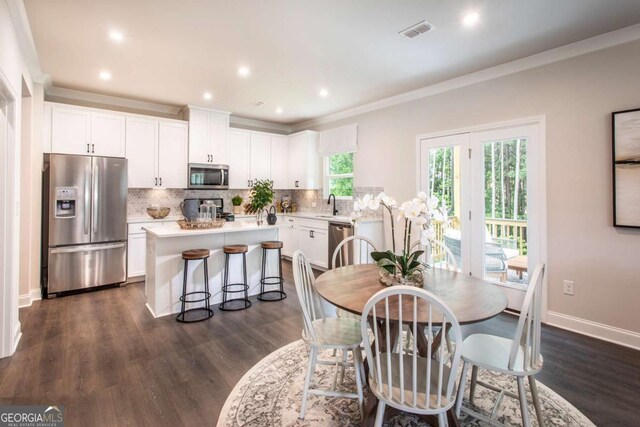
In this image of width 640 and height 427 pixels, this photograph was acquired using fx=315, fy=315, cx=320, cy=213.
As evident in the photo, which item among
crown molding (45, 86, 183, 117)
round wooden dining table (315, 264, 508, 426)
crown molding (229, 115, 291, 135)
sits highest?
crown molding (229, 115, 291, 135)

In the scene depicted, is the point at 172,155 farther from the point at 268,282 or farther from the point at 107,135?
the point at 268,282

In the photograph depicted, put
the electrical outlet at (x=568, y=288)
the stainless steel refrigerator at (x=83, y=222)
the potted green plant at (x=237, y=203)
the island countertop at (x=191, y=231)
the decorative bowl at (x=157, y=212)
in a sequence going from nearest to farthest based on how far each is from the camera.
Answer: the electrical outlet at (x=568, y=288)
the island countertop at (x=191, y=231)
the stainless steel refrigerator at (x=83, y=222)
the decorative bowl at (x=157, y=212)
the potted green plant at (x=237, y=203)

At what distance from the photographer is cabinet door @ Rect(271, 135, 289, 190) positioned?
6285mm

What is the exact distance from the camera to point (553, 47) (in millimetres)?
3031

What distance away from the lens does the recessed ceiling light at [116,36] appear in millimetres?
2803

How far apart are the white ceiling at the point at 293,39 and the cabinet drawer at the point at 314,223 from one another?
6.81 feet

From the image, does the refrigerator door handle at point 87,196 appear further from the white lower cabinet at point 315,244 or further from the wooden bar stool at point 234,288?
the white lower cabinet at point 315,244

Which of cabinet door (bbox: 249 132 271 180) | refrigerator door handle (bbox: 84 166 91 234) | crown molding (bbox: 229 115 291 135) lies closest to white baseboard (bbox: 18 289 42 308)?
refrigerator door handle (bbox: 84 166 91 234)

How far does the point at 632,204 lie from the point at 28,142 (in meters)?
6.05

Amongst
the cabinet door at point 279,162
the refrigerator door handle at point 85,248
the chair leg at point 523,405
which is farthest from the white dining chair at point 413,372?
the cabinet door at point 279,162

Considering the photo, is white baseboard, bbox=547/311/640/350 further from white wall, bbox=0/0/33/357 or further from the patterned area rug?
white wall, bbox=0/0/33/357

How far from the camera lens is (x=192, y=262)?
11.6 feet

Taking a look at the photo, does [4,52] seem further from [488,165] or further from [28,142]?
[488,165]

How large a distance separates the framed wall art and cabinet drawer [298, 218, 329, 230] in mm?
3471
